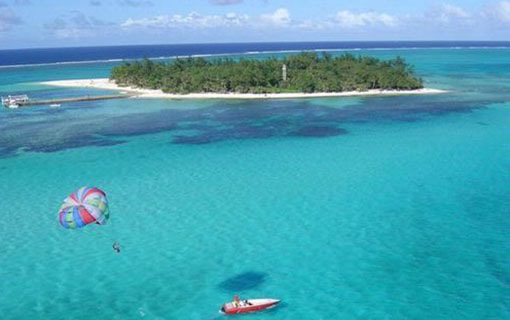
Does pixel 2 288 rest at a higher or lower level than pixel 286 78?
lower

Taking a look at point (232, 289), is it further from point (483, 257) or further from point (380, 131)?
point (380, 131)

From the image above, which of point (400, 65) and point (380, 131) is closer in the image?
point (380, 131)

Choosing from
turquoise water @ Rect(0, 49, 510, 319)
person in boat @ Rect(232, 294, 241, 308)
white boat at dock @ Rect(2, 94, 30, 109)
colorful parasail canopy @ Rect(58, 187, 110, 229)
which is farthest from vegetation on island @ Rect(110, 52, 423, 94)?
person in boat @ Rect(232, 294, 241, 308)

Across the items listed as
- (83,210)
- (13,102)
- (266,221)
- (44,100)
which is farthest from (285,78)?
(83,210)

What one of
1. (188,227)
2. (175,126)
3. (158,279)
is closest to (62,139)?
(175,126)

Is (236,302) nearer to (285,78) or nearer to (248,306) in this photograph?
(248,306)

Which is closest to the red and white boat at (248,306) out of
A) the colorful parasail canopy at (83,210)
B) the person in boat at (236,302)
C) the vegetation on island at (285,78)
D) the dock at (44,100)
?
the person in boat at (236,302)
